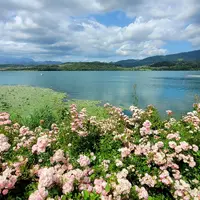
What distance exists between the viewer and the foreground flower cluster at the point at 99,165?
11.7 ft

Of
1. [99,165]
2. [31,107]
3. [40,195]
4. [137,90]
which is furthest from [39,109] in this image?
[137,90]

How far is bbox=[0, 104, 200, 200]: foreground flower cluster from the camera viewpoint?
3570mm

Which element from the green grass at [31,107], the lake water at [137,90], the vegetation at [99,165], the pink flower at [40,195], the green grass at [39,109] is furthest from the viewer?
the lake water at [137,90]

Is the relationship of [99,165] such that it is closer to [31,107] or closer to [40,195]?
[40,195]

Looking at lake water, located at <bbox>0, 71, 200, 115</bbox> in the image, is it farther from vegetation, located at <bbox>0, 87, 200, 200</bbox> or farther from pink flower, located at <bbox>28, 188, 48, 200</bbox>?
pink flower, located at <bbox>28, 188, 48, 200</bbox>

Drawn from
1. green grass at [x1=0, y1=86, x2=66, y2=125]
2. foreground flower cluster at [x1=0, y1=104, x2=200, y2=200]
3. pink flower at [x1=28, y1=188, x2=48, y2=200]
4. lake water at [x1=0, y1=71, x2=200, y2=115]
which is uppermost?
pink flower at [x1=28, y1=188, x2=48, y2=200]

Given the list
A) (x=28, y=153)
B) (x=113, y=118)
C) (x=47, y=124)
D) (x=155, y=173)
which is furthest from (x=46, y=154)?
(x=47, y=124)

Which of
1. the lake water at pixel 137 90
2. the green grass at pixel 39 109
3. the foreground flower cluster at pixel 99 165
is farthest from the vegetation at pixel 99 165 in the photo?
the lake water at pixel 137 90

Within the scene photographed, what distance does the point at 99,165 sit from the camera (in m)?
4.75

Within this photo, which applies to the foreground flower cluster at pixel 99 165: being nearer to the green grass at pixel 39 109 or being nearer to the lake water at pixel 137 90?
the green grass at pixel 39 109

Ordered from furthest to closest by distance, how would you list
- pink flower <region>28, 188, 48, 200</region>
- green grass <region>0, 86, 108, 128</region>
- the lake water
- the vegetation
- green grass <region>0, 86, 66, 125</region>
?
the lake water → green grass <region>0, 86, 66, 125</region> → green grass <region>0, 86, 108, 128</region> → the vegetation → pink flower <region>28, 188, 48, 200</region>

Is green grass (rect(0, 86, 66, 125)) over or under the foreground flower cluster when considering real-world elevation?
under

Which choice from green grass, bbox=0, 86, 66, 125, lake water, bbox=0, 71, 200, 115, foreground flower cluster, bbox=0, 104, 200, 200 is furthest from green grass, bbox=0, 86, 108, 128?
lake water, bbox=0, 71, 200, 115

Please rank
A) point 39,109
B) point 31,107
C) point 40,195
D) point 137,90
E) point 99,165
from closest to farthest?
point 40,195 → point 99,165 → point 39,109 → point 31,107 → point 137,90
